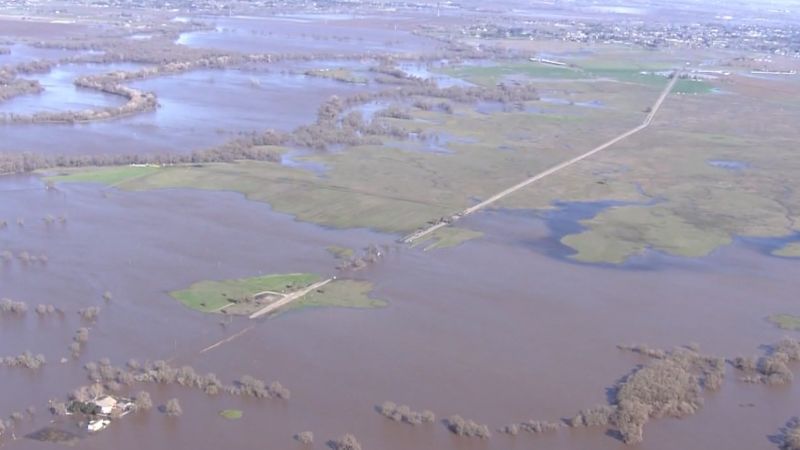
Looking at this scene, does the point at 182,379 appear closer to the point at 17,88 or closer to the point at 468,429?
the point at 468,429

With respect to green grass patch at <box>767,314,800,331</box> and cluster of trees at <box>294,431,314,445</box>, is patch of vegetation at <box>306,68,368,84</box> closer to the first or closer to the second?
green grass patch at <box>767,314,800,331</box>

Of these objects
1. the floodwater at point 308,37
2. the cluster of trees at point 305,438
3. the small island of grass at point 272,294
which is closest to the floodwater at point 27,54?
the floodwater at point 308,37

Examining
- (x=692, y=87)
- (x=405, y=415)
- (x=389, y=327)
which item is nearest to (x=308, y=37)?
(x=692, y=87)

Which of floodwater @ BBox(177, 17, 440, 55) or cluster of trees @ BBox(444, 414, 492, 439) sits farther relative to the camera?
floodwater @ BBox(177, 17, 440, 55)

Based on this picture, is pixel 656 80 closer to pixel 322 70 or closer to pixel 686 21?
pixel 322 70

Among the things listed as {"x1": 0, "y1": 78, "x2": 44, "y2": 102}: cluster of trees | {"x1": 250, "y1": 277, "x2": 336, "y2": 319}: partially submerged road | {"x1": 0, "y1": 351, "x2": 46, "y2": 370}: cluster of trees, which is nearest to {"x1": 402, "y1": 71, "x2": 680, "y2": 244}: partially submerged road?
{"x1": 250, "y1": 277, "x2": 336, "y2": 319}: partially submerged road
